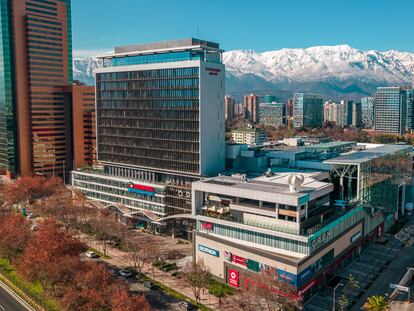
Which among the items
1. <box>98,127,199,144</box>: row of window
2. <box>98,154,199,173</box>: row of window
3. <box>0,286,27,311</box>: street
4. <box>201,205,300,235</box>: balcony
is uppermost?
<box>98,127,199,144</box>: row of window

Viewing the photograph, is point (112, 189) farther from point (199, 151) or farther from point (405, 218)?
point (405, 218)

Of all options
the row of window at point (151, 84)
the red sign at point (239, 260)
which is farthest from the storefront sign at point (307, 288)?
the row of window at point (151, 84)

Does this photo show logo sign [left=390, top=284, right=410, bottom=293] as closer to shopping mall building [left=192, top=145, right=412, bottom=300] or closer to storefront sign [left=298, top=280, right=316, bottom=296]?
shopping mall building [left=192, top=145, right=412, bottom=300]

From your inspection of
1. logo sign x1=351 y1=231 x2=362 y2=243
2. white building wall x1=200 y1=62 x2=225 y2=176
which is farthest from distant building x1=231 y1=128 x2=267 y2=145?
logo sign x1=351 y1=231 x2=362 y2=243

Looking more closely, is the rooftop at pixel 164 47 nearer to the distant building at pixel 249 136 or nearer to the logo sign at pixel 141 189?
the logo sign at pixel 141 189

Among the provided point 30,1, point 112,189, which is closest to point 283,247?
point 112,189
